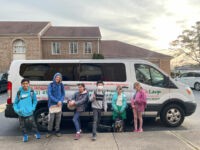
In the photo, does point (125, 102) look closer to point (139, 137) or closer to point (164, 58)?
point (139, 137)

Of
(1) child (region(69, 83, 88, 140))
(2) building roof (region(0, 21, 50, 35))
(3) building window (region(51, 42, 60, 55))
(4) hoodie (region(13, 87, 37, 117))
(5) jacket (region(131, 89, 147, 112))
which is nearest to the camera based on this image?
(4) hoodie (region(13, 87, 37, 117))

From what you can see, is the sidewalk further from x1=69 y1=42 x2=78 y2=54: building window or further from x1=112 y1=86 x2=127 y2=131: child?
x1=69 y1=42 x2=78 y2=54: building window

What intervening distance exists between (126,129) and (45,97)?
8.62 ft

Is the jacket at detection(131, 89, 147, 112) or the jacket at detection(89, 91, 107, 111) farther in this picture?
the jacket at detection(131, 89, 147, 112)

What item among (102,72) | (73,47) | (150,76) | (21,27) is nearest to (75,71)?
(102,72)

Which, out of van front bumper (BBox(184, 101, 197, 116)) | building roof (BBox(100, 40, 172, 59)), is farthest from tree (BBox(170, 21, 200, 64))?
van front bumper (BBox(184, 101, 197, 116))

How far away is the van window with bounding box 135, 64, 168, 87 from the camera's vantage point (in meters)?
6.57

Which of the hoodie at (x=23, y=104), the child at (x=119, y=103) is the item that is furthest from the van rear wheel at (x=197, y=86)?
the hoodie at (x=23, y=104)

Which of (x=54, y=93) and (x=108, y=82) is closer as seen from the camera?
(x=54, y=93)

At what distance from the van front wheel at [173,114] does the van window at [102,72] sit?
1672 mm

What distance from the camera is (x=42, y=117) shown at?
634cm

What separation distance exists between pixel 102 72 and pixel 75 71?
80 cm

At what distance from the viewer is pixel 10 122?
7660 millimetres

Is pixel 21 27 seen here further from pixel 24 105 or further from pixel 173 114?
pixel 173 114
